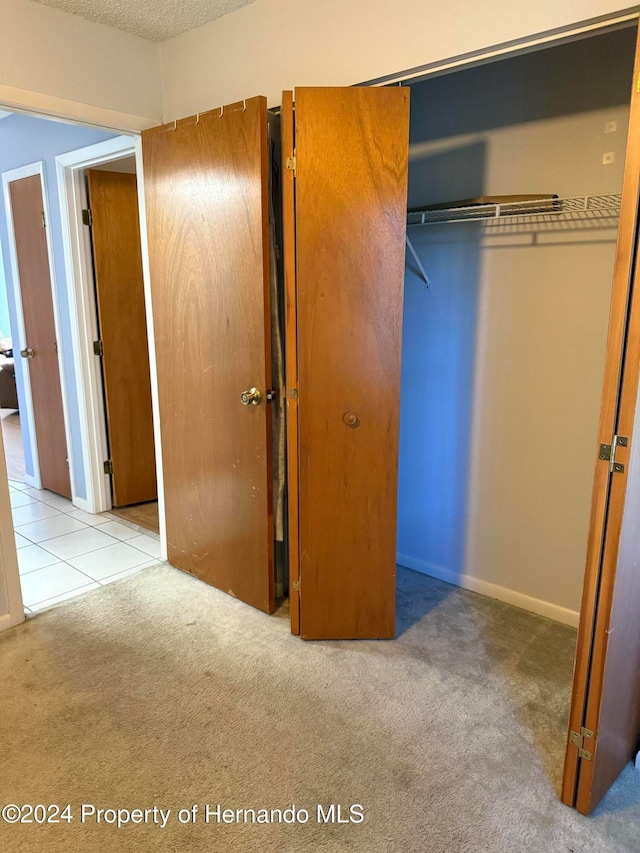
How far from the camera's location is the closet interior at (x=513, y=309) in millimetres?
2166

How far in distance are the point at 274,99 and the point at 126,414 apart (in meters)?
2.17

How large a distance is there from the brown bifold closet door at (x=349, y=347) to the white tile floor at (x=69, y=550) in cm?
119

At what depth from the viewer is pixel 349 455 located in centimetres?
219

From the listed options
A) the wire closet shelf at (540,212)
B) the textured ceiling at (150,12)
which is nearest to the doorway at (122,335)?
the textured ceiling at (150,12)

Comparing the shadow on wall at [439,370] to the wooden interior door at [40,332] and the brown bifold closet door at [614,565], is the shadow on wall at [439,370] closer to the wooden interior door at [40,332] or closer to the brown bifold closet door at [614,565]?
the brown bifold closet door at [614,565]

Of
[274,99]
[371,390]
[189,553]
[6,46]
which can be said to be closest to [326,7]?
[274,99]

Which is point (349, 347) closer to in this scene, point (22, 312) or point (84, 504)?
point (84, 504)

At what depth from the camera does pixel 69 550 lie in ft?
10.5

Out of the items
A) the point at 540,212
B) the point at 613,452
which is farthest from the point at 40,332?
the point at 613,452

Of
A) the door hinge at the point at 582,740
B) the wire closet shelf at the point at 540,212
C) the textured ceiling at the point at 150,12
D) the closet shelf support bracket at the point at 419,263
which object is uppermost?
the textured ceiling at the point at 150,12

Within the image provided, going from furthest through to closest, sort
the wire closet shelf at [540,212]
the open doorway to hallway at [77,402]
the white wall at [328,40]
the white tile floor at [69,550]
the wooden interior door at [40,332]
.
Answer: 1. the wooden interior door at [40,332]
2. the open doorway to hallway at [77,402]
3. the white tile floor at [69,550]
4. the wire closet shelf at [540,212]
5. the white wall at [328,40]

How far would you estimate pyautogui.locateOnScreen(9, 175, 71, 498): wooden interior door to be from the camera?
12.1 ft

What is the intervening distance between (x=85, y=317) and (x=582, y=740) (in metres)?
3.26

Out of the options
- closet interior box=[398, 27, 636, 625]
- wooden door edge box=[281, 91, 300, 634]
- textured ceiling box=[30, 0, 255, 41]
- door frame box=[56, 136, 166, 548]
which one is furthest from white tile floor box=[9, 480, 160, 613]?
textured ceiling box=[30, 0, 255, 41]
